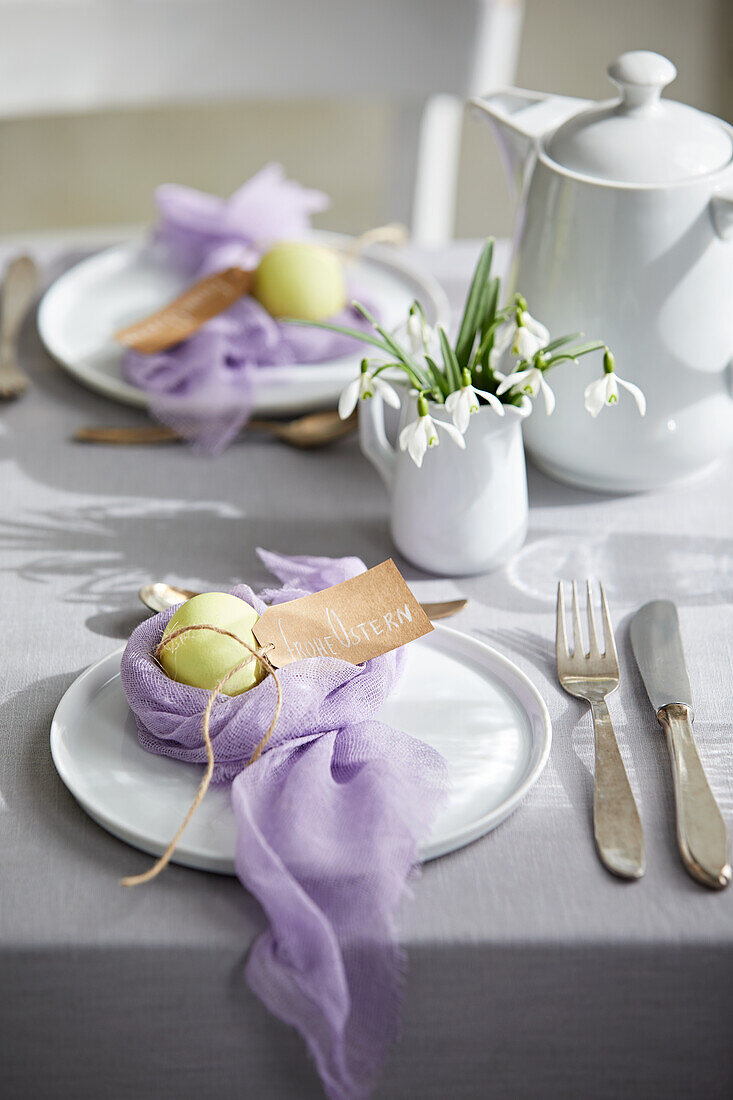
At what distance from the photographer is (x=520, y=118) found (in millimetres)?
787

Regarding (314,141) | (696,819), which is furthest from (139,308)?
(314,141)

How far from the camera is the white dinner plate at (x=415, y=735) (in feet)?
1.66

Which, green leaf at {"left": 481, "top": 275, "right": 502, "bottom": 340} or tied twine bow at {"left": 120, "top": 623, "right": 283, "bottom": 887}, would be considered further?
green leaf at {"left": 481, "top": 275, "right": 502, "bottom": 340}

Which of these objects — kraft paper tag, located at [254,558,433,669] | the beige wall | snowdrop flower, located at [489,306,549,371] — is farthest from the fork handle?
the beige wall

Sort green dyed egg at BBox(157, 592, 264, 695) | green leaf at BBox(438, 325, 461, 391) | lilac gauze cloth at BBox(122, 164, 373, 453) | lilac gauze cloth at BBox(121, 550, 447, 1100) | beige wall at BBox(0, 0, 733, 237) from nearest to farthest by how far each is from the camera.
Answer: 1. lilac gauze cloth at BBox(121, 550, 447, 1100)
2. green dyed egg at BBox(157, 592, 264, 695)
3. green leaf at BBox(438, 325, 461, 391)
4. lilac gauze cloth at BBox(122, 164, 373, 453)
5. beige wall at BBox(0, 0, 733, 237)

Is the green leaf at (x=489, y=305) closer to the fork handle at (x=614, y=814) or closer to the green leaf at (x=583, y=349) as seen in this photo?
the green leaf at (x=583, y=349)

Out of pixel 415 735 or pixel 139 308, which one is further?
pixel 139 308

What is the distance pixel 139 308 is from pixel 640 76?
1.68 ft

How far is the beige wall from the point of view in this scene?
3.02 metres

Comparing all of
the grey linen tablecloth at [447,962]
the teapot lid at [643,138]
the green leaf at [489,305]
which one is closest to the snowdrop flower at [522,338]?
the green leaf at [489,305]

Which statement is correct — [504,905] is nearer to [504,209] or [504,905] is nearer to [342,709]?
[342,709]

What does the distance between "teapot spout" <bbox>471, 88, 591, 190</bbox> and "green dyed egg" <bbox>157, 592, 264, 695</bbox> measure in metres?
0.41

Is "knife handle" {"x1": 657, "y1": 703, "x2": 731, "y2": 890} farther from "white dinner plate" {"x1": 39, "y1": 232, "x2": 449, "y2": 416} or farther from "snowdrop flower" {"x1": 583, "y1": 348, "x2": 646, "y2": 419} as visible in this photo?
"white dinner plate" {"x1": 39, "y1": 232, "x2": 449, "y2": 416}

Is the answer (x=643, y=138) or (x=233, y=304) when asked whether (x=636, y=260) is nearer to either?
(x=643, y=138)
